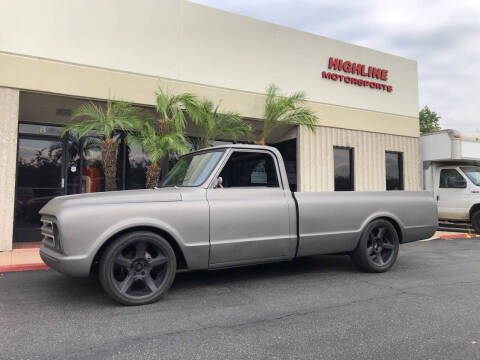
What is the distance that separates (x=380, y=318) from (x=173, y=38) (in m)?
8.99

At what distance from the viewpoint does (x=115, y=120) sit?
8109mm

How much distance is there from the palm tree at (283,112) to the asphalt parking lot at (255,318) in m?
6.19

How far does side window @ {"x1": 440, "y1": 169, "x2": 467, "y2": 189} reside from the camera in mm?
12188

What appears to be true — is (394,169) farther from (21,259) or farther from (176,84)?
(21,259)

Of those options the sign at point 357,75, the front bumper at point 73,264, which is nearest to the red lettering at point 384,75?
the sign at point 357,75

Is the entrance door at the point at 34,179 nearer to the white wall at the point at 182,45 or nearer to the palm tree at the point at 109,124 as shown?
the palm tree at the point at 109,124

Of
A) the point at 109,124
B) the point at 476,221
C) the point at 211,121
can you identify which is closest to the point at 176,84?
the point at 211,121

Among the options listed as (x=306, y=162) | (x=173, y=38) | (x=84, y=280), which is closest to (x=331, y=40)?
(x=306, y=162)

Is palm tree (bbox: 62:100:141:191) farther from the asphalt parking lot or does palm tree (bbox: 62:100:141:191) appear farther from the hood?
the hood

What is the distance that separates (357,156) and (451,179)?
3104mm

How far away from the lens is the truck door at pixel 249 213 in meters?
4.55

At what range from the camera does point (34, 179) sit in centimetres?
990

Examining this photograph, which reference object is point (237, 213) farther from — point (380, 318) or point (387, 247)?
point (387, 247)

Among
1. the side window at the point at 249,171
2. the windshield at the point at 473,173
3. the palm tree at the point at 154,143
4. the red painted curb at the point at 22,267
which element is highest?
the palm tree at the point at 154,143
